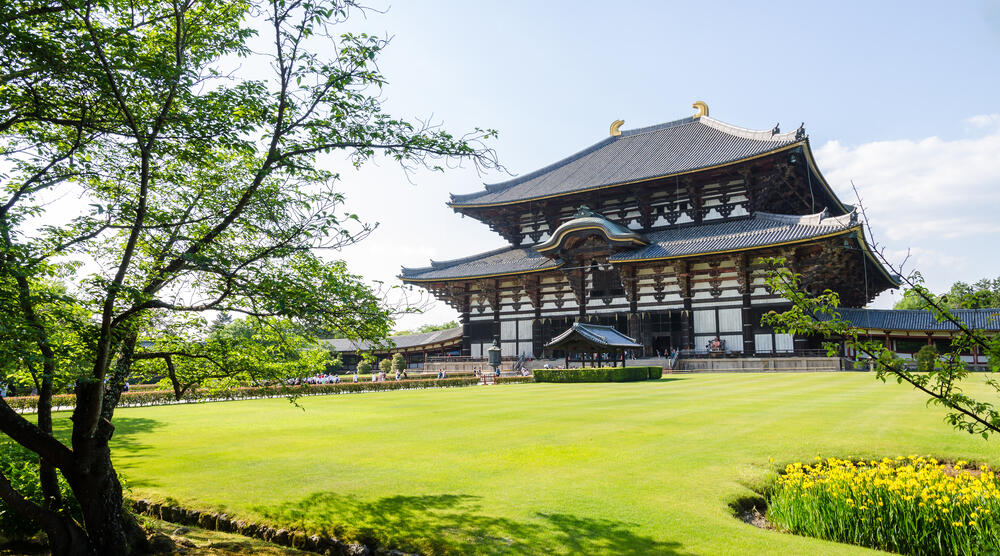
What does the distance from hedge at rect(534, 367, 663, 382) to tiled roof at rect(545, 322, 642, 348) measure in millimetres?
2067

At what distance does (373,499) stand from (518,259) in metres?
38.6

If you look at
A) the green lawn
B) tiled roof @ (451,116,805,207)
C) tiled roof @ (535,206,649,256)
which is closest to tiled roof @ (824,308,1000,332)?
tiled roof @ (451,116,805,207)

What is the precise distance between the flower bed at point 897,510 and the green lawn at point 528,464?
64 cm

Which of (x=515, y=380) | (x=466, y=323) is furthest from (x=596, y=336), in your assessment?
(x=466, y=323)

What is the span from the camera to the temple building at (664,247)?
3525cm

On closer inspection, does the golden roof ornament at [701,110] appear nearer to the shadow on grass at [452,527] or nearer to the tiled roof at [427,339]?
the tiled roof at [427,339]

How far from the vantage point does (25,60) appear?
579 cm

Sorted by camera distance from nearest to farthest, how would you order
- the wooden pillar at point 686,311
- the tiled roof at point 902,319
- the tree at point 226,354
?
the tree at point 226,354 < the tiled roof at point 902,319 < the wooden pillar at point 686,311

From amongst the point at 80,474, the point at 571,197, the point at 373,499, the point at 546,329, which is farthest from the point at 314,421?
the point at 571,197

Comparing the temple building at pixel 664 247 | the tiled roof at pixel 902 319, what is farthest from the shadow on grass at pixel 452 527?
the tiled roof at pixel 902 319

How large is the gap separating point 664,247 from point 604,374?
12.7 m

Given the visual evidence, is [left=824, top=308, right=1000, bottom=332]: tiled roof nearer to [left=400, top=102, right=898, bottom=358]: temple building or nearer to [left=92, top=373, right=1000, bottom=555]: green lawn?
[left=400, top=102, right=898, bottom=358]: temple building

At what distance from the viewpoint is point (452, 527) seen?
21.1 feet

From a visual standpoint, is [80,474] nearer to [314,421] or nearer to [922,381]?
[922,381]
